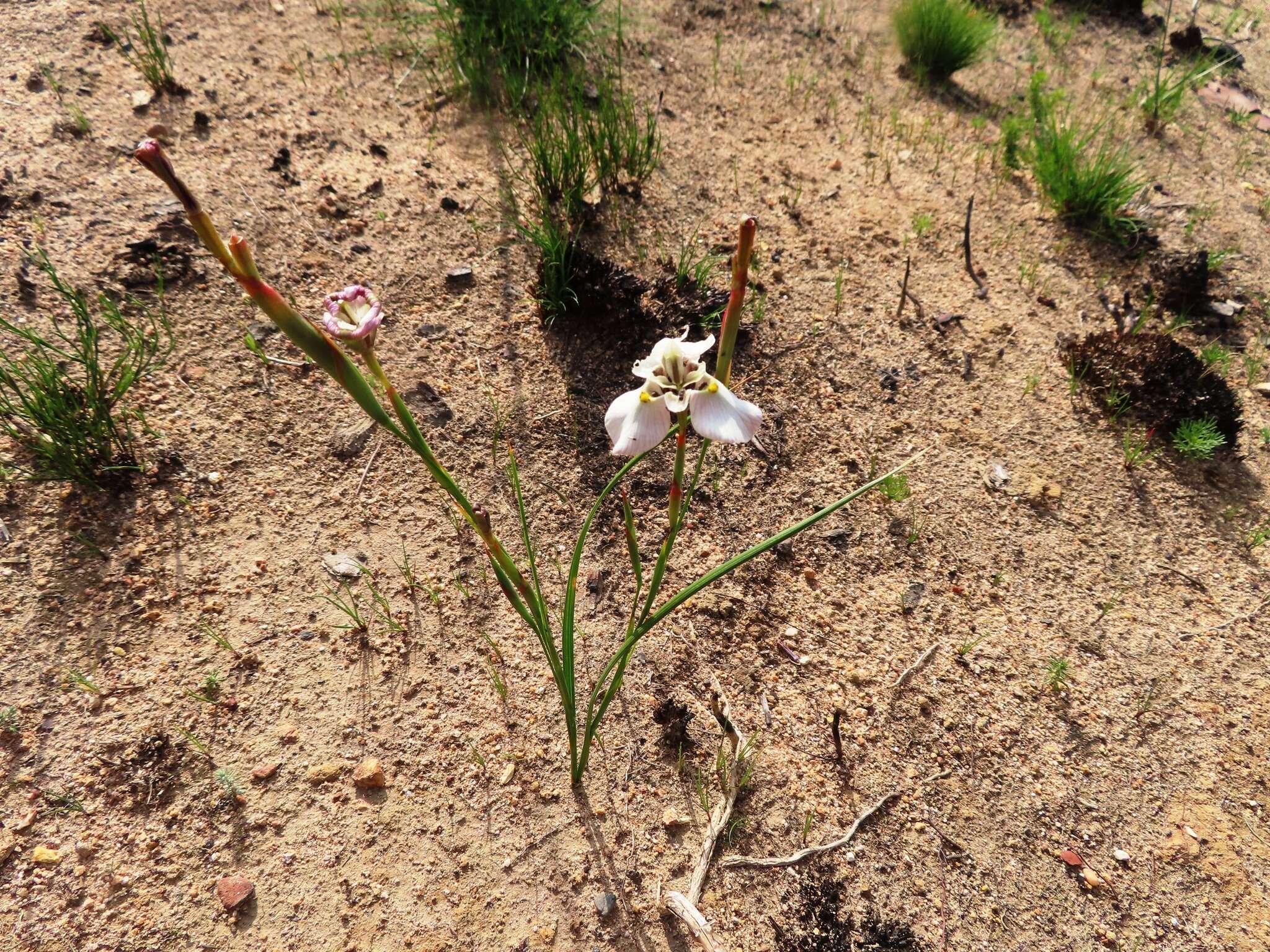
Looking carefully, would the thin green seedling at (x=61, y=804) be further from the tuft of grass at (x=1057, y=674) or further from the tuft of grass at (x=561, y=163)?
the tuft of grass at (x=1057, y=674)

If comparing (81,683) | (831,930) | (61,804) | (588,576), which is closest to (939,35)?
(588,576)

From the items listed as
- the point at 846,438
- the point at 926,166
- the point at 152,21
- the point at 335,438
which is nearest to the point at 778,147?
the point at 926,166

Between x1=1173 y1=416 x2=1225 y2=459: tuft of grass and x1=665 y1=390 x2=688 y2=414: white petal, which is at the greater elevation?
x1=665 y1=390 x2=688 y2=414: white petal

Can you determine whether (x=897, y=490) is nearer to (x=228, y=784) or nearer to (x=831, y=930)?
(x=831, y=930)

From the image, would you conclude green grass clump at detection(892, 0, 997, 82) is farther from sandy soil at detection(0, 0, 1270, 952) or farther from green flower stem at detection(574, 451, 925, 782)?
green flower stem at detection(574, 451, 925, 782)

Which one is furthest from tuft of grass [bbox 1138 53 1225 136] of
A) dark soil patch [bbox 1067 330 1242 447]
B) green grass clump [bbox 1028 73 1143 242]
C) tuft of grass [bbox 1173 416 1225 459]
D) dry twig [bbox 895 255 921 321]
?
tuft of grass [bbox 1173 416 1225 459]
